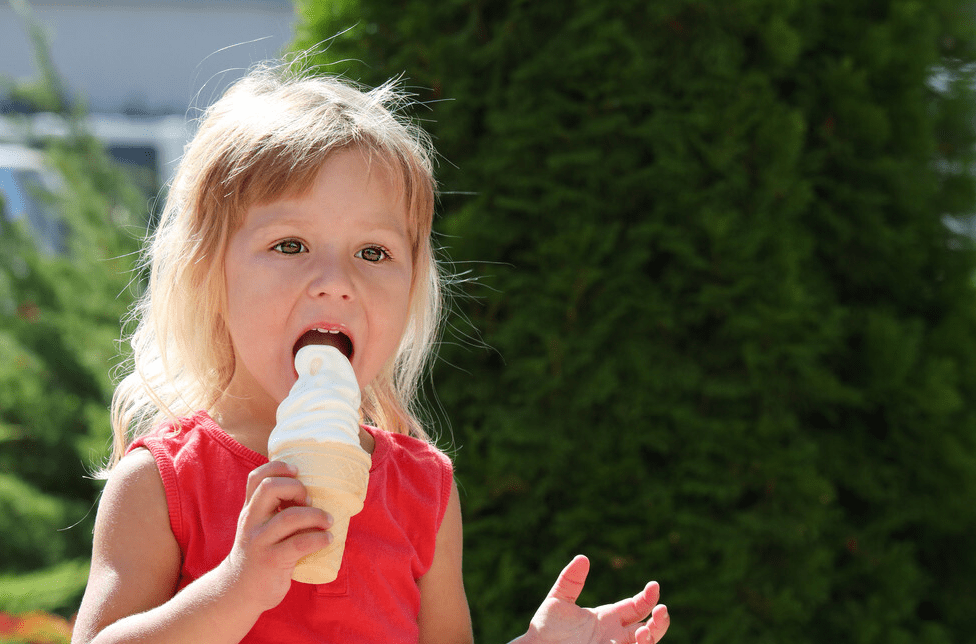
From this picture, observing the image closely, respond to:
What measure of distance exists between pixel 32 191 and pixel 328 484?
14.3ft

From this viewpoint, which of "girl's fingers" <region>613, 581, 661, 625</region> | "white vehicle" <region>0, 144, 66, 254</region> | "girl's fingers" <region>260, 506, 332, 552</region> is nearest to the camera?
"girl's fingers" <region>260, 506, 332, 552</region>

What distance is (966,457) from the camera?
3.11 meters

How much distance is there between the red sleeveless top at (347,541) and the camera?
4.90 ft

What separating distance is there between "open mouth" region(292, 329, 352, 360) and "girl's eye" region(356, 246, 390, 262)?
0.15 meters

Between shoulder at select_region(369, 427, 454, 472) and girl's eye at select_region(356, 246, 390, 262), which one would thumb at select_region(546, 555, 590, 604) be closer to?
shoulder at select_region(369, 427, 454, 472)

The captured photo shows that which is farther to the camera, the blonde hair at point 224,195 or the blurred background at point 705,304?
the blurred background at point 705,304

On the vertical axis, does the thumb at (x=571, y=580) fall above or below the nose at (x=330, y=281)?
below

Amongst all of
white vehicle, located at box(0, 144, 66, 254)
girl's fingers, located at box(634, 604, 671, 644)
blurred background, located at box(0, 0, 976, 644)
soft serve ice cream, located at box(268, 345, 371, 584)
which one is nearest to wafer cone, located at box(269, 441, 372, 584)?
soft serve ice cream, located at box(268, 345, 371, 584)

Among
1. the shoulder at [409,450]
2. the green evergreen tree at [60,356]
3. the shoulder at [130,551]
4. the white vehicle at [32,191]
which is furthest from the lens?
the white vehicle at [32,191]

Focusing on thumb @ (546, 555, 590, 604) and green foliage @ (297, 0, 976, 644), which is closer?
thumb @ (546, 555, 590, 604)

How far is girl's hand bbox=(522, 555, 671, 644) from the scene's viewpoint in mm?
1660

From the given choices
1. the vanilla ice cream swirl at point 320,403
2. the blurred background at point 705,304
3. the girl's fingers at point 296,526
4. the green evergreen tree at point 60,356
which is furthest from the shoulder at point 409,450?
the green evergreen tree at point 60,356

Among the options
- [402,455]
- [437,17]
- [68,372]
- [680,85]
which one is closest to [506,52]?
[437,17]

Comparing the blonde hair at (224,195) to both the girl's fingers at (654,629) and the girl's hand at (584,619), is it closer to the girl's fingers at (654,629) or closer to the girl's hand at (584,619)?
the girl's hand at (584,619)
